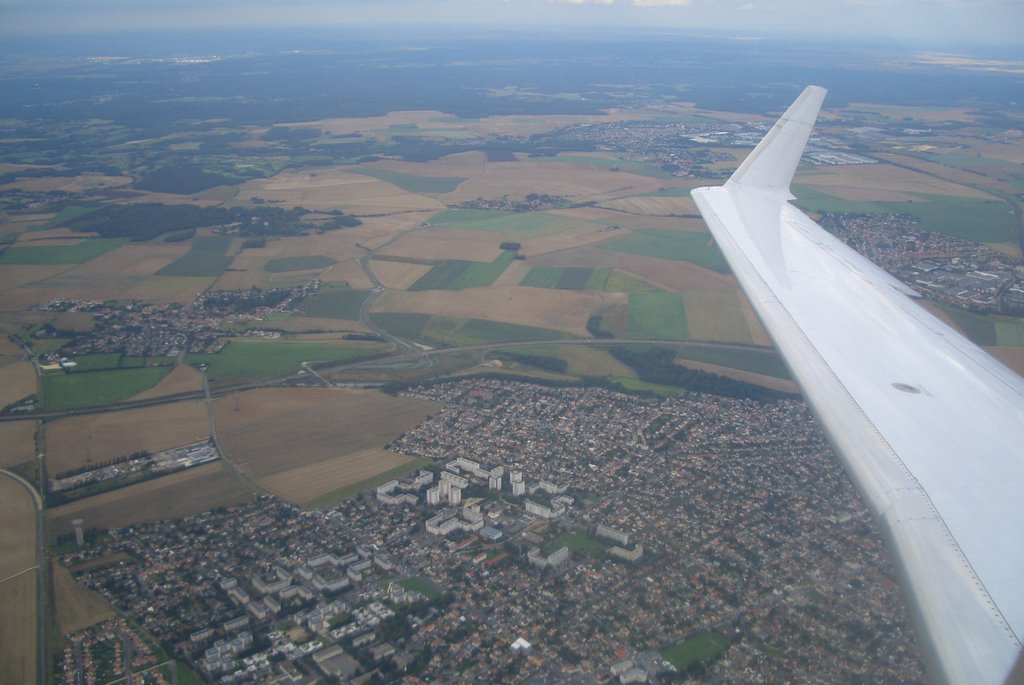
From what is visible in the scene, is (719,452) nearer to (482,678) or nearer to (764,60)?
(482,678)

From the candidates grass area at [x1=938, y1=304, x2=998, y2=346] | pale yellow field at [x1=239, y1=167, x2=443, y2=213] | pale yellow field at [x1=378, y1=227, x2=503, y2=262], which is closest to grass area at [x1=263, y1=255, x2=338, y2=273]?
pale yellow field at [x1=378, y1=227, x2=503, y2=262]

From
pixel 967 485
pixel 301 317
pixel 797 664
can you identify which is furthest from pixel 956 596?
pixel 301 317

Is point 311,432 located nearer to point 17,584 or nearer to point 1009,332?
point 17,584

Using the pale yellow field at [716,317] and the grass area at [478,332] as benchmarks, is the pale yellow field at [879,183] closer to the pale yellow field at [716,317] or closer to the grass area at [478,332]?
the pale yellow field at [716,317]

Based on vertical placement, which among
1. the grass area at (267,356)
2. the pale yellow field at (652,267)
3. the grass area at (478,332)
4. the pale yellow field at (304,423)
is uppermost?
the pale yellow field at (652,267)

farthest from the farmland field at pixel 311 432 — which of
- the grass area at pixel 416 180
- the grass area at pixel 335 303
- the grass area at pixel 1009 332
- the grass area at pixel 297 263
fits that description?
the grass area at pixel 416 180

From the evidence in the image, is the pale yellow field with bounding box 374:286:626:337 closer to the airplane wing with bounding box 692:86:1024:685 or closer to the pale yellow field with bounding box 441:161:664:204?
the pale yellow field with bounding box 441:161:664:204
